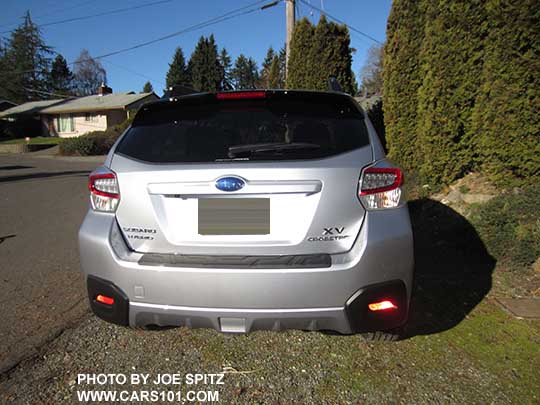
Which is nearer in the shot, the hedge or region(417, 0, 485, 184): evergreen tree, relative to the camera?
the hedge

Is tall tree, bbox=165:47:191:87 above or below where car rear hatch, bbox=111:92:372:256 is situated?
above

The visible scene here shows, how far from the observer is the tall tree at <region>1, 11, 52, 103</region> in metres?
60.6

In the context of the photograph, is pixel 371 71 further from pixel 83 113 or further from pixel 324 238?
pixel 324 238

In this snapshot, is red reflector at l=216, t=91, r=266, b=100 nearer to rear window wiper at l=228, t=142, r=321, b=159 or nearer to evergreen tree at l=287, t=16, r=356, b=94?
rear window wiper at l=228, t=142, r=321, b=159

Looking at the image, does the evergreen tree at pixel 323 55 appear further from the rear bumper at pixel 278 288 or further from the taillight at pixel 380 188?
the rear bumper at pixel 278 288

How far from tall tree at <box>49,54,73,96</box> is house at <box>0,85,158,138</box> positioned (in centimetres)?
3373

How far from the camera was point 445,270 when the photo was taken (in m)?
4.02

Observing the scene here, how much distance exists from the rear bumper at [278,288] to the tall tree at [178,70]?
7381 centimetres

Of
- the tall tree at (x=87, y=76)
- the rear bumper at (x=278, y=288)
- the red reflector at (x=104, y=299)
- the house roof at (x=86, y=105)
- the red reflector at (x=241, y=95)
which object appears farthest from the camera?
the tall tree at (x=87, y=76)

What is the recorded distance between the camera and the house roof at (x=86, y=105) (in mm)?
36000

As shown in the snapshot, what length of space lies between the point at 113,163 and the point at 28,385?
135 centimetres

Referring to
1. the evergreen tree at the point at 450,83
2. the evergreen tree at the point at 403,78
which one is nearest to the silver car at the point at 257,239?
the evergreen tree at the point at 450,83

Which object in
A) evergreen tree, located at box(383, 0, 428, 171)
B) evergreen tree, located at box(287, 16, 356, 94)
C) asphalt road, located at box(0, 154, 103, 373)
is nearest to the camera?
asphalt road, located at box(0, 154, 103, 373)

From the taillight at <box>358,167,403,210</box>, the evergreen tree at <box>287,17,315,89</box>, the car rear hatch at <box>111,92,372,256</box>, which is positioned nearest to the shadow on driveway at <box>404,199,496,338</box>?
the taillight at <box>358,167,403,210</box>
